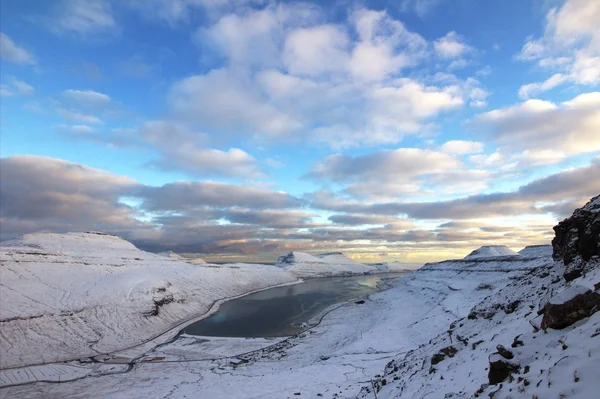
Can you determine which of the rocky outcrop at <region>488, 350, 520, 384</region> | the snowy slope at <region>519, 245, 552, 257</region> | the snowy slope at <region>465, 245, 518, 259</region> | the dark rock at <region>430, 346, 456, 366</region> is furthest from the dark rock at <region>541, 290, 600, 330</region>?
the snowy slope at <region>465, 245, 518, 259</region>

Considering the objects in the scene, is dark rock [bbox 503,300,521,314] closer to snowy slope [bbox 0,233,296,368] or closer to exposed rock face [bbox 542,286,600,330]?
exposed rock face [bbox 542,286,600,330]

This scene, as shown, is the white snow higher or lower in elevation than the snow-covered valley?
higher

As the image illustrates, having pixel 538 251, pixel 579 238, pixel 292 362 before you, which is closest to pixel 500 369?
pixel 579 238

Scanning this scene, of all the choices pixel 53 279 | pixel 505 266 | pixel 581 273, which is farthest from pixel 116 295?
pixel 505 266

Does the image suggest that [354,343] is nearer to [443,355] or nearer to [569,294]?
[443,355]

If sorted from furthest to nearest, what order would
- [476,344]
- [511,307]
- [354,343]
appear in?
[354,343], [511,307], [476,344]

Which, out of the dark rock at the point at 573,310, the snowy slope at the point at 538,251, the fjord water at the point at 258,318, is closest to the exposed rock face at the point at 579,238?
the dark rock at the point at 573,310
